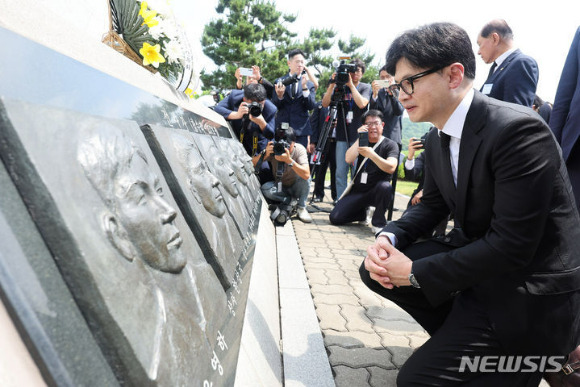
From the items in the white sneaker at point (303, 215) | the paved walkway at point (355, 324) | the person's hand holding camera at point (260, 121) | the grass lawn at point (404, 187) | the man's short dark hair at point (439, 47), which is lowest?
the grass lawn at point (404, 187)

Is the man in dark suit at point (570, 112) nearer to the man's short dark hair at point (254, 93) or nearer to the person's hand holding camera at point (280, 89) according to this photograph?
the man's short dark hair at point (254, 93)

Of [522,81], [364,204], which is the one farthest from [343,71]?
[522,81]

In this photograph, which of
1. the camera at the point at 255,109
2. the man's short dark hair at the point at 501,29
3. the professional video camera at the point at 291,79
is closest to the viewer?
the man's short dark hair at the point at 501,29

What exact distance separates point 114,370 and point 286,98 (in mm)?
5863

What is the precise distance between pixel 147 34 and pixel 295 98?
13.3 ft

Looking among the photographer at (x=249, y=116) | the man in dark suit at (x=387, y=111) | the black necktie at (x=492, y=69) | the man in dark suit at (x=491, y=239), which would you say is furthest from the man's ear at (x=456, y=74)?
the man in dark suit at (x=387, y=111)

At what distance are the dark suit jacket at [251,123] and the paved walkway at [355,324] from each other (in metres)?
1.81

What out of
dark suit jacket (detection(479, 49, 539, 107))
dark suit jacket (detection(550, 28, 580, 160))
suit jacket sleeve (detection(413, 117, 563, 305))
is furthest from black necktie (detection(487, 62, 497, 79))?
suit jacket sleeve (detection(413, 117, 563, 305))

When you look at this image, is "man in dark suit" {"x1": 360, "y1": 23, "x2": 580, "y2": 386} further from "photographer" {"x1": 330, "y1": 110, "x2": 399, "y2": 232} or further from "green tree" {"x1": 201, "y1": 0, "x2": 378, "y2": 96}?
"green tree" {"x1": 201, "y1": 0, "x2": 378, "y2": 96}

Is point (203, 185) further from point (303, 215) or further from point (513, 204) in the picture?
point (303, 215)

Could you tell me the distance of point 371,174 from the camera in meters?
5.12

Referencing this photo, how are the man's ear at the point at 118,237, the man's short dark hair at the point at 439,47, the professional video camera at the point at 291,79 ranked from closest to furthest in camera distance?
the man's ear at the point at 118,237 < the man's short dark hair at the point at 439,47 < the professional video camera at the point at 291,79

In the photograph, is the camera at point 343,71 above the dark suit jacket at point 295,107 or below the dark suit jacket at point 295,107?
above

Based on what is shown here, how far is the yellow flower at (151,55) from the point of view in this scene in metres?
2.26
